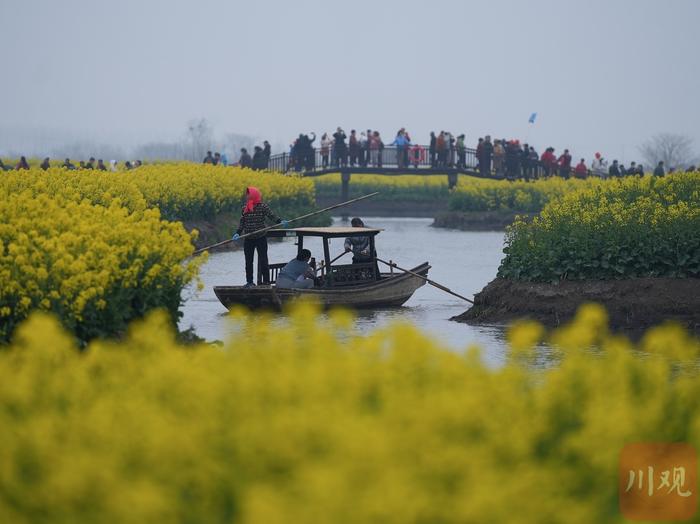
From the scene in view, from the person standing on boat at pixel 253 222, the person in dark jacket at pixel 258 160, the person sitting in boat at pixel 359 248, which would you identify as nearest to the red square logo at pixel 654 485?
the person sitting in boat at pixel 359 248

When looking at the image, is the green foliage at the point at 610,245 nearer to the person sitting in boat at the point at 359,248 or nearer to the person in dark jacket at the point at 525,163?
the person sitting in boat at the point at 359,248

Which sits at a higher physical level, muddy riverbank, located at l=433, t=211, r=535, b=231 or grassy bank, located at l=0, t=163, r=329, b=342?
grassy bank, located at l=0, t=163, r=329, b=342

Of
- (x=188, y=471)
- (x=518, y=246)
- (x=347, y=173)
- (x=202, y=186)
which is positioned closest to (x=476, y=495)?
(x=188, y=471)

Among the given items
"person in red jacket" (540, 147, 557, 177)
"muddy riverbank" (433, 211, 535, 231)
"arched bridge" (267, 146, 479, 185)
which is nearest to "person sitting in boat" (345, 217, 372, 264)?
"muddy riverbank" (433, 211, 535, 231)

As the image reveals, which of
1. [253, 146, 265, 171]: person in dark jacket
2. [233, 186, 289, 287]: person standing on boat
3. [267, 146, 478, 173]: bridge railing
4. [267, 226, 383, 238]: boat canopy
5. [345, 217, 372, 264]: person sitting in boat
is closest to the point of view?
[267, 226, 383, 238]: boat canopy

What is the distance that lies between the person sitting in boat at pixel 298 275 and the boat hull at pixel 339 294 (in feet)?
1.02

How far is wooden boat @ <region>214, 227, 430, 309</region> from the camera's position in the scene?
883 inches

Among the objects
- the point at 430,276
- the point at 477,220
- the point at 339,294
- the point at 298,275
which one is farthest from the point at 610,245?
the point at 477,220

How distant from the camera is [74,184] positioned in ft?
108

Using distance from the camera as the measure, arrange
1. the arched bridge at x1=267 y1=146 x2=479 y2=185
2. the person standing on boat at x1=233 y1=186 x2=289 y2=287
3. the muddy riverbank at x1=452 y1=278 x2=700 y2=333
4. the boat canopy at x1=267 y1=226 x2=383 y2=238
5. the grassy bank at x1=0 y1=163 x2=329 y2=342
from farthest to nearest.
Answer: the arched bridge at x1=267 y1=146 x2=479 y2=185, the person standing on boat at x1=233 y1=186 x2=289 y2=287, the boat canopy at x1=267 y1=226 x2=383 y2=238, the muddy riverbank at x1=452 y1=278 x2=700 y2=333, the grassy bank at x1=0 y1=163 x2=329 y2=342

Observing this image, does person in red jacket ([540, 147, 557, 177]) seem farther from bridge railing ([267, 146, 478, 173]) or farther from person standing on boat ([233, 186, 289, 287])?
person standing on boat ([233, 186, 289, 287])

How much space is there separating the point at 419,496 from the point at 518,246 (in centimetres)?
1675

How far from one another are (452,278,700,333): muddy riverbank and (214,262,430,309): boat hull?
2.79 metres

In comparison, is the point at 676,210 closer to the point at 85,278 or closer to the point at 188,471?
the point at 85,278
